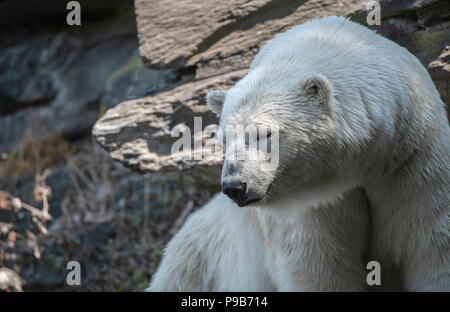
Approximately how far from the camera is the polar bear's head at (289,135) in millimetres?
2543

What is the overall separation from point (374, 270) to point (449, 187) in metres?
0.69

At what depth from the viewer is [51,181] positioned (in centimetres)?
695

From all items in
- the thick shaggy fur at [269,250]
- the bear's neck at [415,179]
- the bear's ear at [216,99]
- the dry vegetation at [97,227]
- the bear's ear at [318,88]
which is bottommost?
the dry vegetation at [97,227]

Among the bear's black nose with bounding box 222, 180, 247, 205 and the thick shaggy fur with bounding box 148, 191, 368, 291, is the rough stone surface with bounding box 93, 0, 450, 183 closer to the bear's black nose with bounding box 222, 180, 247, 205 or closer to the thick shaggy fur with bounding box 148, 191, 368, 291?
the thick shaggy fur with bounding box 148, 191, 368, 291

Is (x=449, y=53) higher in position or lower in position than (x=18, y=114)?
higher

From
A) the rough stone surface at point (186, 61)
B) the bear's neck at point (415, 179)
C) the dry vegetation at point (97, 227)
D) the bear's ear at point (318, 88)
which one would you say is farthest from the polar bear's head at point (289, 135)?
the dry vegetation at point (97, 227)

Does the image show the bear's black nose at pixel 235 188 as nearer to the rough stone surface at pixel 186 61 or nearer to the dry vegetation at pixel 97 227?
the rough stone surface at pixel 186 61

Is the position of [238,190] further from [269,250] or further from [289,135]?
[269,250]

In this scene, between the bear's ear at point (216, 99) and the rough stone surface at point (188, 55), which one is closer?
the bear's ear at point (216, 99)

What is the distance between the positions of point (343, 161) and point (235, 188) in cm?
62

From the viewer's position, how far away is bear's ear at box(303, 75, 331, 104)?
2535 millimetres

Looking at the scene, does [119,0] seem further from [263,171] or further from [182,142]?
[263,171]

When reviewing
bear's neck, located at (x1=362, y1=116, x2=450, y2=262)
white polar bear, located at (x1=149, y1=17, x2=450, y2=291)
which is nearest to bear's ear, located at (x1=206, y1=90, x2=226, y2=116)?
white polar bear, located at (x1=149, y1=17, x2=450, y2=291)
